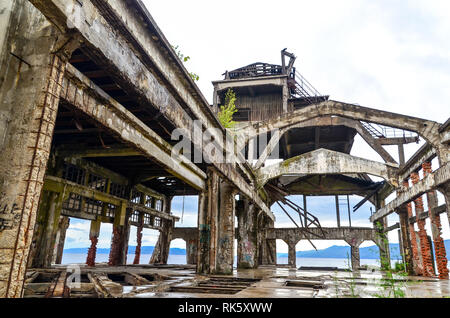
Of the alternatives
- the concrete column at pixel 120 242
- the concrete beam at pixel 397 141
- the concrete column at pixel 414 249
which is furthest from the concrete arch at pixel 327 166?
the concrete column at pixel 120 242

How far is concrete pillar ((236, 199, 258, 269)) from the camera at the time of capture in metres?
15.2

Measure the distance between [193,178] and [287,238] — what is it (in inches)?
641

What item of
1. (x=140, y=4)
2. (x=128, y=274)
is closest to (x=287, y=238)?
(x=128, y=274)

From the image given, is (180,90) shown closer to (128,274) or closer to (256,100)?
(128,274)

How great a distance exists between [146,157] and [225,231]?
385 cm

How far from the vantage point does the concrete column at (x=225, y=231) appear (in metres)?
10.1

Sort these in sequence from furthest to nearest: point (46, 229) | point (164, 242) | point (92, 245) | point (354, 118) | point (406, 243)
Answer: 1. point (164, 242)
2. point (92, 245)
3. point (354, 118)
4. point (406, 243)
5. point (46, 229)

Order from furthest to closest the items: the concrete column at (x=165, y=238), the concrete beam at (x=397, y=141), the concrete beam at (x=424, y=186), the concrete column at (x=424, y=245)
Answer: the concrete column at (x=165, y=238) < the concrete beam at (x=397, y=141) < the concrete column at (x=424, y=245) < the concrete beam at (x=424, y=186)

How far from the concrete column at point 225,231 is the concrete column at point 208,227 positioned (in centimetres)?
59

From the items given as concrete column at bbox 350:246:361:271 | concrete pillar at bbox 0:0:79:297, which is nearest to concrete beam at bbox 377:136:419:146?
concrete column at bbox 350:246:361:271

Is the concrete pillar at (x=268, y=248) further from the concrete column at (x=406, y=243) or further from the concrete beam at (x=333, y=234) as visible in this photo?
the concrete column at (x=406, y=243)

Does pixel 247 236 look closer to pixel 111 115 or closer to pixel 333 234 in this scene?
pixel 333 234

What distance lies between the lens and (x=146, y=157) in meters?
10.8

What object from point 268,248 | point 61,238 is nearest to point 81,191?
point 61,238
